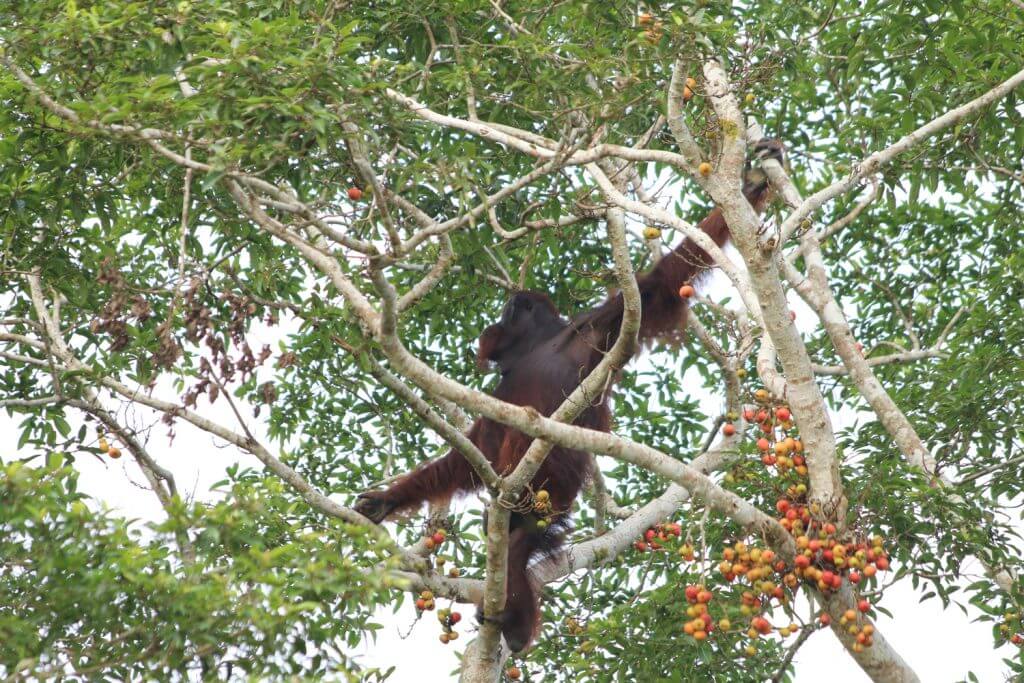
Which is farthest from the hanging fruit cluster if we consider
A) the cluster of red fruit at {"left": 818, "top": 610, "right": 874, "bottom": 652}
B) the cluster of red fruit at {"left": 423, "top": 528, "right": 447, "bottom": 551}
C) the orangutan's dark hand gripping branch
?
the cluster of red fruit at {"left": 423, "top": 528, "right": 447, "bottom": 551}

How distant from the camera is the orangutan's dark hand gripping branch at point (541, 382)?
21.9 feet

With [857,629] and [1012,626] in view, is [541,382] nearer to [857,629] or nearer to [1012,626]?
[857,629]

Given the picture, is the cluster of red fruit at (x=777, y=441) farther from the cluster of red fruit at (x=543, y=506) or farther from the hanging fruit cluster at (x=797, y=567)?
the cluster of red fruit at (x=543, y=506)

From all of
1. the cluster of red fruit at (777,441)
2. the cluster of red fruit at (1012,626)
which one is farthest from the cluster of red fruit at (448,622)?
the cluster of red fruit at (1012,626)

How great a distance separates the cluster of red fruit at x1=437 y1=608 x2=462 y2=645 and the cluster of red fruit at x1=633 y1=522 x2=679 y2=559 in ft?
3.57

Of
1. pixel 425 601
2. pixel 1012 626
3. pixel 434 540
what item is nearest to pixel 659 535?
pixel 434 540

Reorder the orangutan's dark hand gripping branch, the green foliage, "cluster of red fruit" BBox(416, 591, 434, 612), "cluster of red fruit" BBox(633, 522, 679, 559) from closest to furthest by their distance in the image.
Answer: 1. the green foliage
2. "cluster of red fruit" BBox(416, 591, 434, 612)
3. "cluster of red fruit" BBox(633, 522, 679, 559)
4. the orangutan's dark hand gripping branch

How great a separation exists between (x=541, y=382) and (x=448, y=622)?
1599 millimetres

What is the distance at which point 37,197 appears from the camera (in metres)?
6.37

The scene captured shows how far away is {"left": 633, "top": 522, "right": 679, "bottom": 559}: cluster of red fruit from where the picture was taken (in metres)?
6.34

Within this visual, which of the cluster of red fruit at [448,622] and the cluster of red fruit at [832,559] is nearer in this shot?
the cluster of red fruit at [832,559]

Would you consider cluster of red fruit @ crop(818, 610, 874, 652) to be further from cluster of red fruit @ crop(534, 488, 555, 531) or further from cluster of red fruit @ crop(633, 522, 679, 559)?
cluster of red fruit @ crop(534, 488, 555, 531)

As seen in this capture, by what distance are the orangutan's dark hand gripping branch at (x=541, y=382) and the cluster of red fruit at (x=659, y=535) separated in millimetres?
459

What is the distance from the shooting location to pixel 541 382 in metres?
7.40
